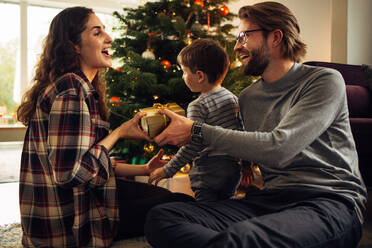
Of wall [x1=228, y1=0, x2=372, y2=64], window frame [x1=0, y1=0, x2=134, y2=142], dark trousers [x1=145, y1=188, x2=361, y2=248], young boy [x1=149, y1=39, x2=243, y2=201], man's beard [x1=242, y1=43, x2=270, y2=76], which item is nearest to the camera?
dark trousers [x1=145, y1=188, x2=361, y2=248]

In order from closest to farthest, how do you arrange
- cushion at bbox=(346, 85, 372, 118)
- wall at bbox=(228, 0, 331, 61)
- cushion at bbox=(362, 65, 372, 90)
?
cushion at bbox=(346, 85, 372, 118)
cushion at bbox=(362, 65, 372, 90)
wall at bbox=(228, 0, 331, 61)

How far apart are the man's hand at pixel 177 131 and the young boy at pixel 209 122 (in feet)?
0.66

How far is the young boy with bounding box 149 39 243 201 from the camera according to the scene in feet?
4.43

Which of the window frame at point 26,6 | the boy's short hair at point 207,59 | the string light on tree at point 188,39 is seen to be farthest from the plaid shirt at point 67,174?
the window frame at point 26,6

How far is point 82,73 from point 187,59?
465mm

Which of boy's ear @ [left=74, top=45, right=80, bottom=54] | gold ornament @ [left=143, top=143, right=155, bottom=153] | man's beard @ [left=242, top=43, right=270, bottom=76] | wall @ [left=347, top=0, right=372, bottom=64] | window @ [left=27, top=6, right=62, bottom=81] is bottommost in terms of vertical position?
gold ornament @ [left=143, top=143, right=155, bottom=153]

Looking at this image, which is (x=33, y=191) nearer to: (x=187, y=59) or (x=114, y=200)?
(x=114, y=200)

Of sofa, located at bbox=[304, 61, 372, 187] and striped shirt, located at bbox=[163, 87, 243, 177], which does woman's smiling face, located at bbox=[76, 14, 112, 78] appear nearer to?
striped shirt, located at bbox=[163, 87, 243, 177]

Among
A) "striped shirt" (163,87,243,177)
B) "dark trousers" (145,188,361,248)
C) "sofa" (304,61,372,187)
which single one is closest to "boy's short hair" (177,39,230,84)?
"striped shirt" (163,87,243,177)

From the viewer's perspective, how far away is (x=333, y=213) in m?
0.91

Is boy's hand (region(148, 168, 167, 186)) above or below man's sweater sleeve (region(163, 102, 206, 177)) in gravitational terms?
below

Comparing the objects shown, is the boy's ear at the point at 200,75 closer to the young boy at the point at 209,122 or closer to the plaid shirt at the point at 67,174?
the young boy at the point at 209,122

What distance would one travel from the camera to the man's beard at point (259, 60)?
1.23 metres

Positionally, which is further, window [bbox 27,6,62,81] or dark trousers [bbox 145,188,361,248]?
window [bbox 27,6,62,81]
